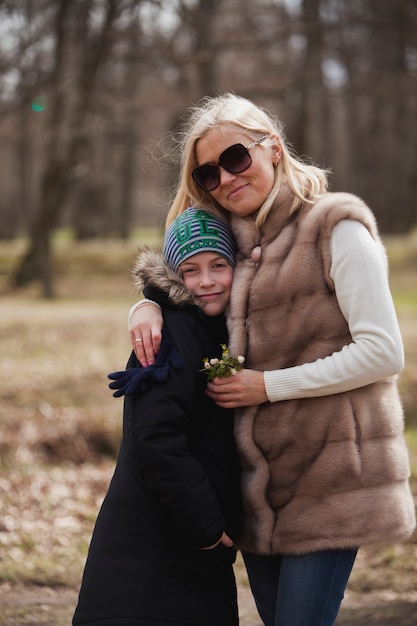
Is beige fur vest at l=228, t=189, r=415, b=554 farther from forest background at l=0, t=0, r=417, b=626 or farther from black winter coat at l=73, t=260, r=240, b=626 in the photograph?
forest background at l=0, t=0, r=417, b=626

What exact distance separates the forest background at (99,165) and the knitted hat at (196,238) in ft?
2.35

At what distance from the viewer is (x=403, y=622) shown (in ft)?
12.8

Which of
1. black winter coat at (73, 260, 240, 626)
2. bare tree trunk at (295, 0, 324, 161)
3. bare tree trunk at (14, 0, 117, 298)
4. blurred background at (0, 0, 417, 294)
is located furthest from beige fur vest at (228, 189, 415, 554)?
bare tree trunk at (14, 0, 117, 298)

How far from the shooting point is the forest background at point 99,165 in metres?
5.60

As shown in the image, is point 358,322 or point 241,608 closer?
point 358,322

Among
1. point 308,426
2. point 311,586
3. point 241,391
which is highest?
point 241,391

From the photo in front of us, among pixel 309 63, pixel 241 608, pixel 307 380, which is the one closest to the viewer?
pixel 307 380

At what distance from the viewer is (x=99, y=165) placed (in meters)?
24.0

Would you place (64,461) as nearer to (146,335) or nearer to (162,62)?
(146,335)

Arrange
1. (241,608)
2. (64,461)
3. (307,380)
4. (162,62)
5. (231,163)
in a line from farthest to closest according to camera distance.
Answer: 1. (162,62)
2. (64,461)
3. (241,608)
4. (231,163)
5. (307,380)

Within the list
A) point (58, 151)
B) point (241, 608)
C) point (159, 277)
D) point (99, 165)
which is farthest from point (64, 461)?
point (99, 165)

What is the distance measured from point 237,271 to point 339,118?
134ft

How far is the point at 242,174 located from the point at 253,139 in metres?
0.12

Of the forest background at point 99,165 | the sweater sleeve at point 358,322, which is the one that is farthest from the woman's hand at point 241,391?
the forest background at point 99,165
